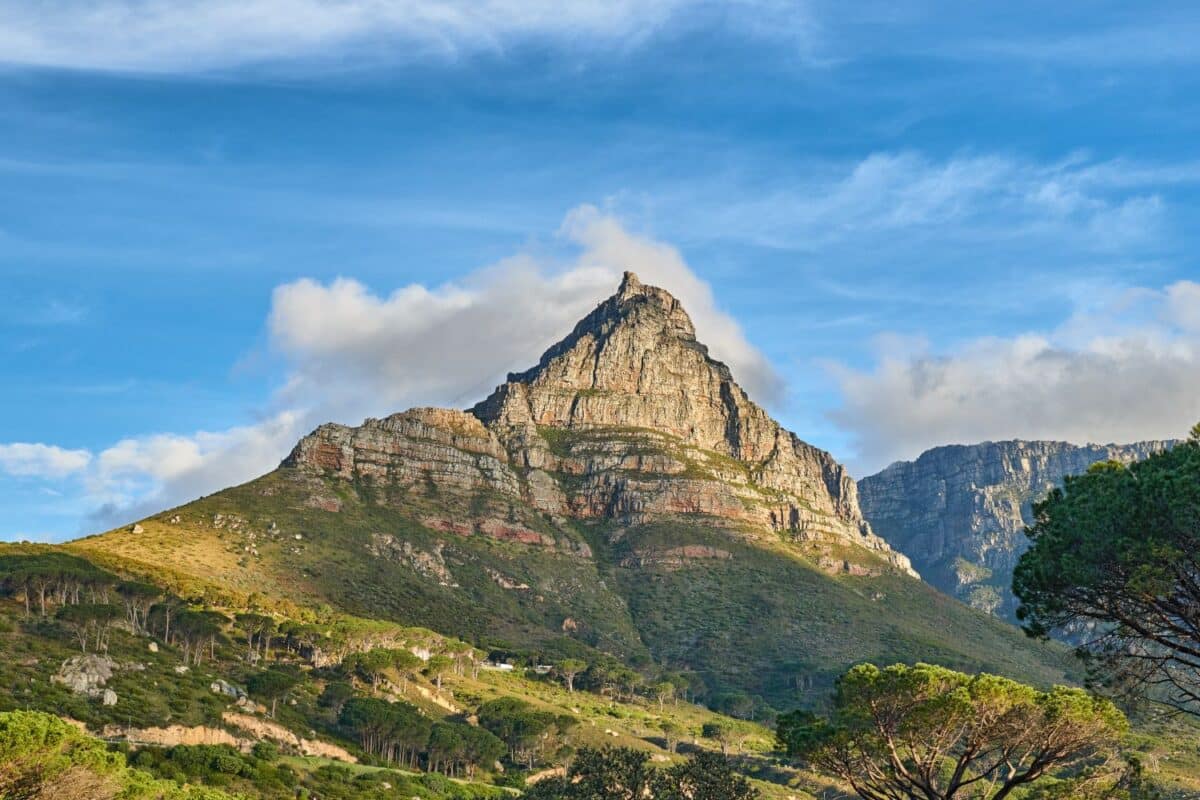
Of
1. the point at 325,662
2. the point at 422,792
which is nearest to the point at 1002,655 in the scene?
the point at 325,662

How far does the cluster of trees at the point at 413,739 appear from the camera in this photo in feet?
340

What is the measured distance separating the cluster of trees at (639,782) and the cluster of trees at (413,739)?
113ft

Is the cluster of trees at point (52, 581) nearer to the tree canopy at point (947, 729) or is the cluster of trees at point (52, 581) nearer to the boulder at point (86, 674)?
the boulder at point (86, 674)

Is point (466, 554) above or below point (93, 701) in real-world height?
above

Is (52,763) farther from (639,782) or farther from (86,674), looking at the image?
(86,674)

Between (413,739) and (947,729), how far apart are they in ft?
239

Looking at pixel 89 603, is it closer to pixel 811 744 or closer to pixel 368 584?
pixel 368 584

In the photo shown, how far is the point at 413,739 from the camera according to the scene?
104500mm

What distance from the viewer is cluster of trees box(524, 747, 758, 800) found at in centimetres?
6356

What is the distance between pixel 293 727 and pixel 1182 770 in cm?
9486

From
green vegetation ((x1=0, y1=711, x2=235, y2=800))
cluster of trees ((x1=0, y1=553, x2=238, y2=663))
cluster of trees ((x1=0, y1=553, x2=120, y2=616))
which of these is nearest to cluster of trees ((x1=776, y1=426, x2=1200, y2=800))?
green vegetation ((x1=0, y1=711, x2=235, y2=800))

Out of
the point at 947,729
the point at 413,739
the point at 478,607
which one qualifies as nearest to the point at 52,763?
the point at 947,729

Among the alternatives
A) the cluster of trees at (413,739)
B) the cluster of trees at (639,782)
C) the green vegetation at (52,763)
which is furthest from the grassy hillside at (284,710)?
the green vegetation at (52,763)

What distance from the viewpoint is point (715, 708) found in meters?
163
